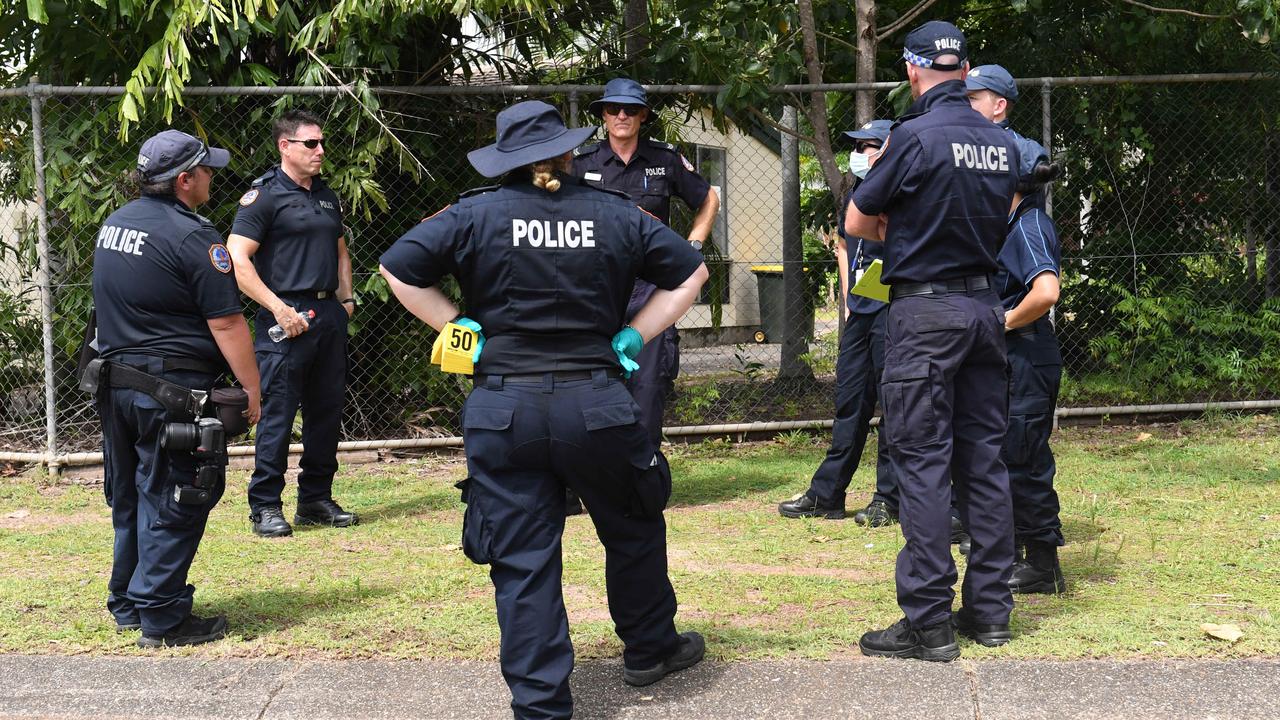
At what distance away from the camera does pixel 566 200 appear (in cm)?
363

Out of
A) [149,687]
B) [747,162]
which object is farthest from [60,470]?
[747,162]

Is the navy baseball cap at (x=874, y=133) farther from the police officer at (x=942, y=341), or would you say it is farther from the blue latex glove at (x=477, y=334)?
the blue latex glove at (x=477, y=334)

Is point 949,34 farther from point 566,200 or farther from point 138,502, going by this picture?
point 138,502

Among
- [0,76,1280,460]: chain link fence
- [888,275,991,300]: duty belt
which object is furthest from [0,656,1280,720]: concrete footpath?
[0,76,1280,460]: chain link fence

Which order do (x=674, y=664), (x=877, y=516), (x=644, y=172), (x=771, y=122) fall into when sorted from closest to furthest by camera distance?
1. (x=674, y=664)
2. (x=877, y=516)
3. (x=644, y=172)
4. (x=771, y=122)

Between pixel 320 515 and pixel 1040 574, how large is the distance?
367 cm

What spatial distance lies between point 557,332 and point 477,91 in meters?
4.63

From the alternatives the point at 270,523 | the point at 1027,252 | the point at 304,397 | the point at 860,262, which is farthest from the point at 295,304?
the point at 1027,252

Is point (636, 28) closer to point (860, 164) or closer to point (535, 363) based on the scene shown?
point (860, 164)

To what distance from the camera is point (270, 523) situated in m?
6.34

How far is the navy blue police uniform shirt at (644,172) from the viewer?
6418 millimetres

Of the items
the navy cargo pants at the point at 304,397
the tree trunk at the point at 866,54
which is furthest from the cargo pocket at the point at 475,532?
the tree trunk at the point at 866,54

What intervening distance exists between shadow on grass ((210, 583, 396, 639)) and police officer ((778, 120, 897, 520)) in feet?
7.87

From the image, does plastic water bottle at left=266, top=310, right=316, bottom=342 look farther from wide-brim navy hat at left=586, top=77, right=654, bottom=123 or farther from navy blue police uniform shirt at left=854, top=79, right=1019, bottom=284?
navy blue police uniform shirt at left=854, top=79, right=1019, bottom=284
